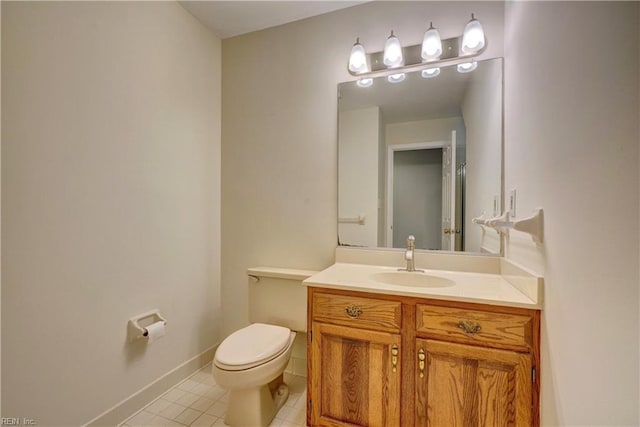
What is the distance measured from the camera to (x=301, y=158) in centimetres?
191

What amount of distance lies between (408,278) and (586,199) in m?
0.95

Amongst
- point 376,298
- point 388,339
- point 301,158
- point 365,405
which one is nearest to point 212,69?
point 301,158

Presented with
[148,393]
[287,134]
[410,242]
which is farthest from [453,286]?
[148,393]

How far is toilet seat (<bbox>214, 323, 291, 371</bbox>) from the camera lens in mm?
1301

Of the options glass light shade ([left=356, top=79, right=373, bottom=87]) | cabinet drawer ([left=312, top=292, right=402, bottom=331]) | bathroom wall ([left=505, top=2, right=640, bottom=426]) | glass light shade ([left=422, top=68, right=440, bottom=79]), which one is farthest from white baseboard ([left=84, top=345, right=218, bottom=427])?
glass light shade ([left=422, top=68, right=440, bottom=79])

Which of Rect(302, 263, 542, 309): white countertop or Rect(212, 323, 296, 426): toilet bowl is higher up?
Rect(302, 263, 542, 309): white countertop

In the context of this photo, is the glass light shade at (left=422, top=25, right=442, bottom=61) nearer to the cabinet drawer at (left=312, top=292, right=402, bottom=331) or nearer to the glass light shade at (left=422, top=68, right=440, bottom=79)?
the glass light shade at (left=422, top=68, right=440, bottom=79)

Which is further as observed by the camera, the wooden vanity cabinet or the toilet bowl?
the toilet bowl

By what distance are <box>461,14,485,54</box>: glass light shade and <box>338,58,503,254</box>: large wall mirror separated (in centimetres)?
10

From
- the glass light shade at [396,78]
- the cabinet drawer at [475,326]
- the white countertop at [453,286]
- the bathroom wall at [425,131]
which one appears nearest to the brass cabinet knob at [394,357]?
the cabinet drawer at [475,326]

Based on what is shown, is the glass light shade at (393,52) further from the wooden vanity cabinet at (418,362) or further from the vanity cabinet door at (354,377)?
the vanity cabinet door at (354,377)

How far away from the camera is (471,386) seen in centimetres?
110

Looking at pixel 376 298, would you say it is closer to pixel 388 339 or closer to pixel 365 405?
pixel 388 339

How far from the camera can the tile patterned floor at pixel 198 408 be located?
1.47 m
